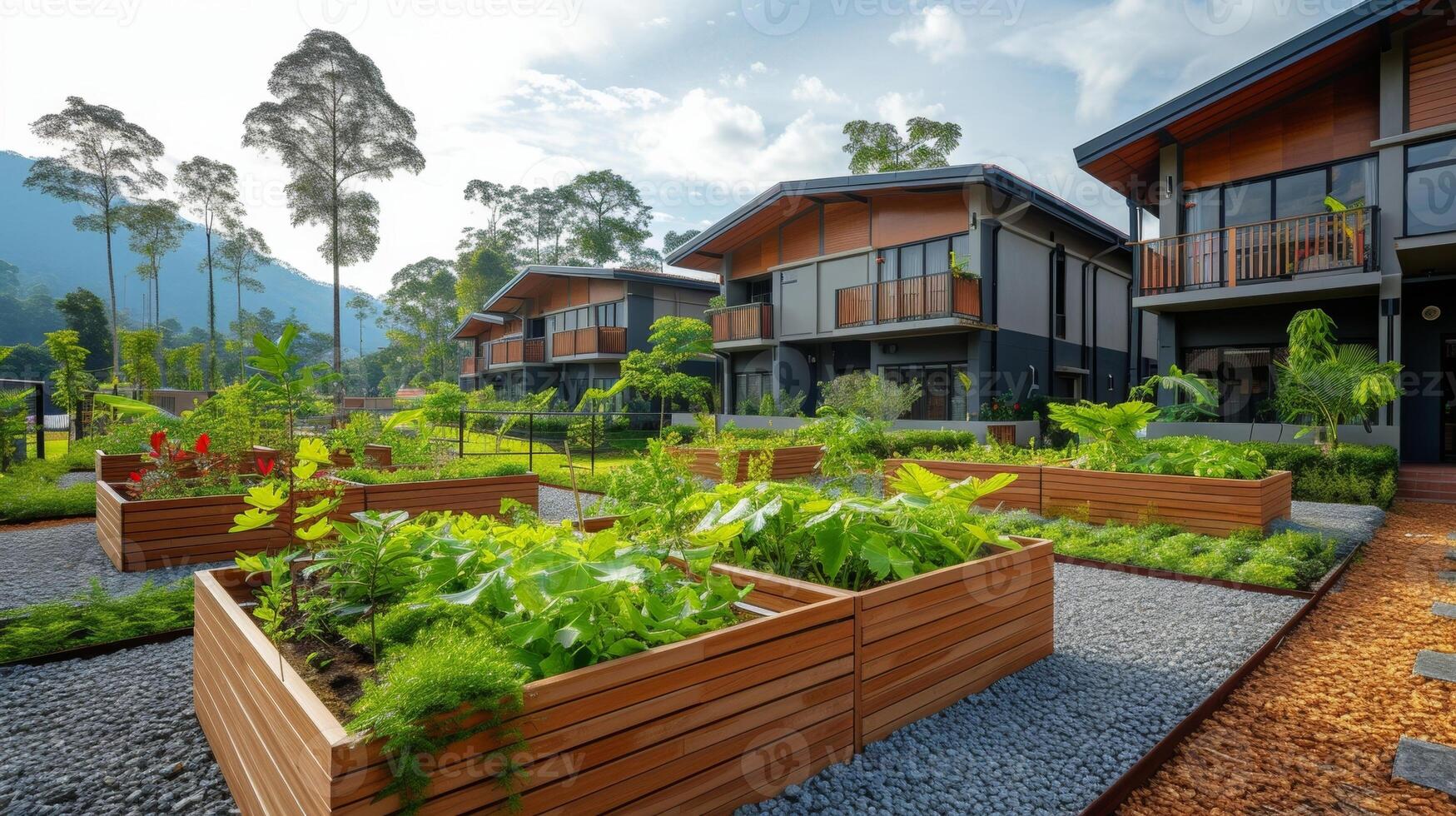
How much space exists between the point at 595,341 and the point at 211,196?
27.5 m

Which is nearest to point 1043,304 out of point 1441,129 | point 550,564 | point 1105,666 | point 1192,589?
point 1441,129

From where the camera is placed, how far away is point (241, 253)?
39.8 m

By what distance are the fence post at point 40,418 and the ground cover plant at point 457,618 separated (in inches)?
537

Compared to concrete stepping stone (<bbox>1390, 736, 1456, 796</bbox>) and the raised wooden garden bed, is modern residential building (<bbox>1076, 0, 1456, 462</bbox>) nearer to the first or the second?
the raised wooden garden bed

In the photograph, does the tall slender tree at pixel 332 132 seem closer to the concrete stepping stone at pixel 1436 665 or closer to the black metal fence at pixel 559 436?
the black metal fence at pixel 559 436

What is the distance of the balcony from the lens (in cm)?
2542

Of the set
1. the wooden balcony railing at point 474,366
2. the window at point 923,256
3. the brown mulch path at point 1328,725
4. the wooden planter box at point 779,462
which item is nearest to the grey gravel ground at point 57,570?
the wooden planter box at point 779,462

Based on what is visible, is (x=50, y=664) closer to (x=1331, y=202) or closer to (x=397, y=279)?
(x=1331, y=202)

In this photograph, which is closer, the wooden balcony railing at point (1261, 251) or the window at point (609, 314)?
the wooden balcony railing at point (1261, 251)

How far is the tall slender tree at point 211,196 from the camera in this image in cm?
3331

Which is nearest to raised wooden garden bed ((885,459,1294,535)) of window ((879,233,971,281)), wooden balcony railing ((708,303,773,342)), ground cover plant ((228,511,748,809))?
ground cover plant ((228,511,748,809))

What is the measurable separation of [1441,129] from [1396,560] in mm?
7691

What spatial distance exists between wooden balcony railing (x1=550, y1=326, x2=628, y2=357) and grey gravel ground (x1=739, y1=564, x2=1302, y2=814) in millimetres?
18510

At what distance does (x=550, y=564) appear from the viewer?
82.6 inches
